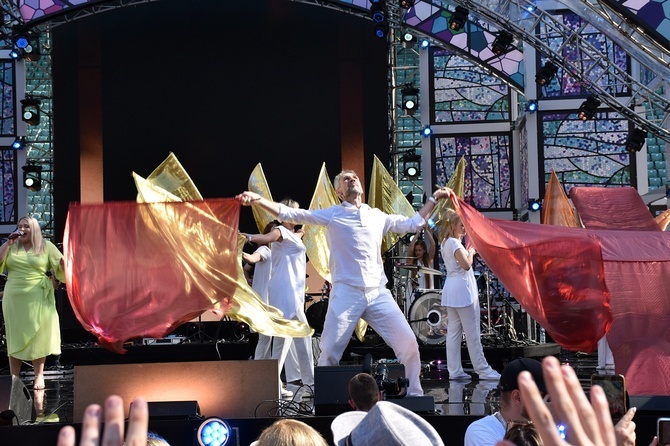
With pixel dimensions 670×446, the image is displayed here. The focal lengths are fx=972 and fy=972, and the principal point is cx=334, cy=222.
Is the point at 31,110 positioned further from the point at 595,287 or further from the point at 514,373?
the point at 514,373

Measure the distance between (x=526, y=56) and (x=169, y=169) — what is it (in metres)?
8.41

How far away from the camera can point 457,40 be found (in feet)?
59.5

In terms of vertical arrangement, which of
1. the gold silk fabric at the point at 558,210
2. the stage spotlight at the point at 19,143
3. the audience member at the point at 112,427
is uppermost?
the stage spotlight at the point at 19,143

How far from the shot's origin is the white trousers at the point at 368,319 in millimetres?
6602

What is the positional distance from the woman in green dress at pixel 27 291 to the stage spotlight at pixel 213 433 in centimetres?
409

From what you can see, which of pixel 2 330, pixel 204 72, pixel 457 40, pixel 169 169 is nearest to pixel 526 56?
pixel 457 40

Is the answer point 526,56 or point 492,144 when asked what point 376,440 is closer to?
point 526,56

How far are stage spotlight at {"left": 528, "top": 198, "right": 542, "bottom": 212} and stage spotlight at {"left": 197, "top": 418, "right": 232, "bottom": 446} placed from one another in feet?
42.8

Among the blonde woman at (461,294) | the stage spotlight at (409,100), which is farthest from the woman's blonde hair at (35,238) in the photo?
the stage spotlight at (409,100)

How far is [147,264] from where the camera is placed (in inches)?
272

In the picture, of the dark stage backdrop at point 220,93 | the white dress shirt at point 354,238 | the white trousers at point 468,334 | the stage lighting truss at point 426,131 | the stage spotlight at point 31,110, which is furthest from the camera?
the stage lighting truss at point 426,131

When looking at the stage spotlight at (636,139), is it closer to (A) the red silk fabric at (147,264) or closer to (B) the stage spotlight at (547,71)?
(B) the stage spotlight at (547,71)

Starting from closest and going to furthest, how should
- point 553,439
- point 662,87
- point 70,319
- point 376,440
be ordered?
point 553,439, point 376,440, point 662,87, point 70,319

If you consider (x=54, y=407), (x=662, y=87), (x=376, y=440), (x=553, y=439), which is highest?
(x=662, y=87)
